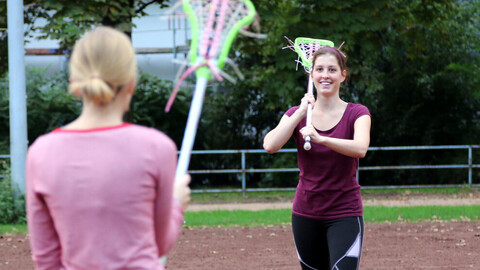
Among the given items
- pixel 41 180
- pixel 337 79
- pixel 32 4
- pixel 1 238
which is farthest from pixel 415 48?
pixel 41 180

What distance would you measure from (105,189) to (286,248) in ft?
22.6

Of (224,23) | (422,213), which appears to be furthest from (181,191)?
(422,213)

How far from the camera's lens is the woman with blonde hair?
6.89ft

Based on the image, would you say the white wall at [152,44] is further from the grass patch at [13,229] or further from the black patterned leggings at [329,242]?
the black patterned leggings at [329,242]

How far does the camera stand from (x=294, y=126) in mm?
4297

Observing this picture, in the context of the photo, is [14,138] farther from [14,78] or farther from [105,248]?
[105,248]

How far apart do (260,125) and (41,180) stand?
1643 cm

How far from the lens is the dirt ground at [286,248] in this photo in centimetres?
777

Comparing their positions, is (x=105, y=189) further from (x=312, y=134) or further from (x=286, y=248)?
(x=286, y=248)

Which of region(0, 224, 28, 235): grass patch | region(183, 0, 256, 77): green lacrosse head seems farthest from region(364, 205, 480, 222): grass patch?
region(183, 0, 256, 77): green lacrosse head

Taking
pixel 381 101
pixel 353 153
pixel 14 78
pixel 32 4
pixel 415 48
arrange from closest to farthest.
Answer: pixel 353 153 < pixel 14 78 < pixel 32 4 < pixel 415 48 < pixel 381 101

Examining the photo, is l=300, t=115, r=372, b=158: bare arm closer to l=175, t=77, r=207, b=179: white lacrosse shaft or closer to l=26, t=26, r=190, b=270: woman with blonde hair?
l=175, t=77, r=207, b=179: white lacrosse shaft

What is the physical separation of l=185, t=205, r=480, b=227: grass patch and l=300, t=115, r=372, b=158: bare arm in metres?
6.90

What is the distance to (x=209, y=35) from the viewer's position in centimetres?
262
